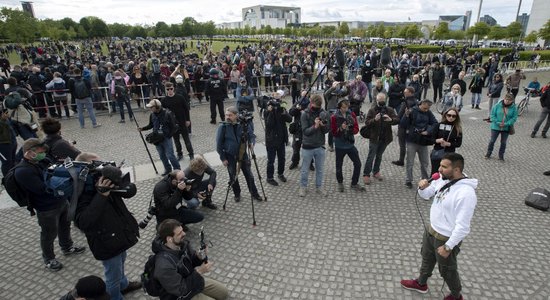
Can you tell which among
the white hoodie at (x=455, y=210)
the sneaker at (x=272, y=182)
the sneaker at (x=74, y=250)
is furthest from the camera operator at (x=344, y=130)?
the sneaker at (x=74, y=250)

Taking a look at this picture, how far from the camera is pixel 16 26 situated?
162ft

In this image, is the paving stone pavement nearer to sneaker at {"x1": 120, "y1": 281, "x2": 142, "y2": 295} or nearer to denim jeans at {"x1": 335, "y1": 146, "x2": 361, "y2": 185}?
sneaker at {"x1": 120, "y1": 281, "x2": 142, "y2": 295}

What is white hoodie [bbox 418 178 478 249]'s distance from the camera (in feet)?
10.1

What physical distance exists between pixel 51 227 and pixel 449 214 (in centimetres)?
495

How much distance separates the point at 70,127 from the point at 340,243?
1056cm

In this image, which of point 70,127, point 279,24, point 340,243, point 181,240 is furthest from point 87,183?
point 279,24

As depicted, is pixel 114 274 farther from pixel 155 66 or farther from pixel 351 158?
pixel 155 66

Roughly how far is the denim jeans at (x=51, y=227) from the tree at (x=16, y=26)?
61608 mm

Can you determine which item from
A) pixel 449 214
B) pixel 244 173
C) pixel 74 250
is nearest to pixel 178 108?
pixel 244 173

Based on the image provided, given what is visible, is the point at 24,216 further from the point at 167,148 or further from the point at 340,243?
the point at 340,243

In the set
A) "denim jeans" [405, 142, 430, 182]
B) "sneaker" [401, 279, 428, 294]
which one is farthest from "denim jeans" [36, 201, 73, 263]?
"denim jeans" [405, 142, 430, 182]

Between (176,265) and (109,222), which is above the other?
(109,222)

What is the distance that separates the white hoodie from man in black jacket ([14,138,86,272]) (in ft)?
14.9

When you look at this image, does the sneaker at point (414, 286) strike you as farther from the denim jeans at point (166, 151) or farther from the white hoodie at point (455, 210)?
the denim jeans at point (166, 151)
